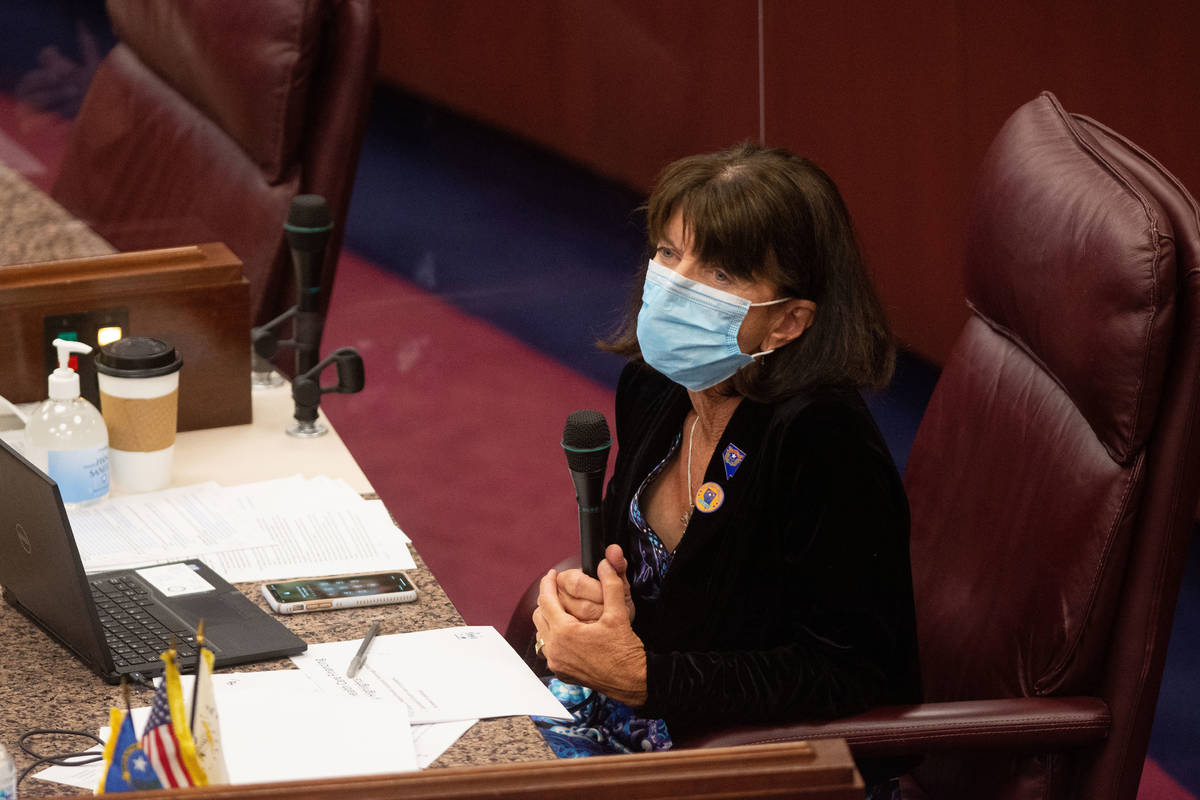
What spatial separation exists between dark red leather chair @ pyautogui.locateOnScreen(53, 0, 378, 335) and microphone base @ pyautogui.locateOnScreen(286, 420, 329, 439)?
0.41 metres

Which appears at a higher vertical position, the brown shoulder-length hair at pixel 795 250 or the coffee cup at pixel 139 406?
the brown shoulder-length hair at pixel 795 250

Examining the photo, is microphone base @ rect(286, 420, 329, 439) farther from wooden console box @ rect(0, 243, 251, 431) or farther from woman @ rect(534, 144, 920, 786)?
woman @ rect(534, 144, 920, 786)

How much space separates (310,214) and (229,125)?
32.4 inches

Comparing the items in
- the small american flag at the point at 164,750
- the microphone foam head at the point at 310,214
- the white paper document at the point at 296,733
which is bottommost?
the white paper document at the point at 296,733

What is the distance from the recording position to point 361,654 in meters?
1.59

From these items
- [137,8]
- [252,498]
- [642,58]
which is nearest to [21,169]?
[137,8]

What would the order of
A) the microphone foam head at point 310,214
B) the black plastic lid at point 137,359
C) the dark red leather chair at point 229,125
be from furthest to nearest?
the dark red leather chair at point 229,125 → the microphone foam head at point 310,214 → the black plastic lid at point 137,359

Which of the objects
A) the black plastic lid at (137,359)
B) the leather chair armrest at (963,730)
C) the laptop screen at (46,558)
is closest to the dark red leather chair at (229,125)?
the black plastic lid at (137,359)

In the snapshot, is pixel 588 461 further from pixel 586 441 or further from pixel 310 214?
pixel 310 214

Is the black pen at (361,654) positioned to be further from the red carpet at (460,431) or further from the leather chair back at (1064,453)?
the red carpet at (460,431)

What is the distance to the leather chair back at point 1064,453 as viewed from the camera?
1494 mm

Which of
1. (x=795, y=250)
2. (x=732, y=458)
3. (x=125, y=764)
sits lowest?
(x=732, y=458)

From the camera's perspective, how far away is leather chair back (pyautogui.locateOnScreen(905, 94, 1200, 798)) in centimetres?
149

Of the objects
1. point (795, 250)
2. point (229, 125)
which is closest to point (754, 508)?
point (795, 250)
